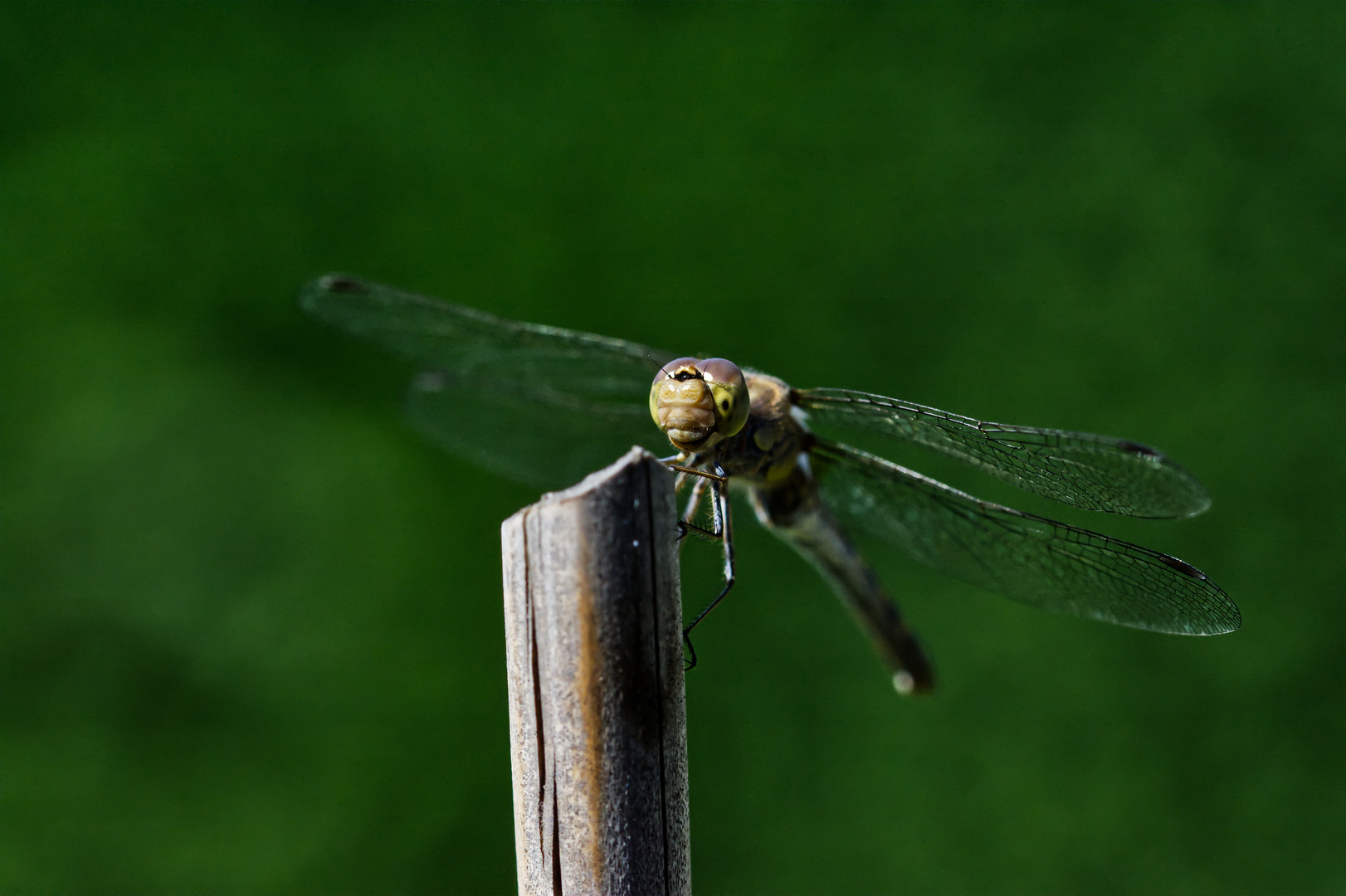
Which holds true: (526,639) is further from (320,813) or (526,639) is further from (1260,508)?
(1260,508)

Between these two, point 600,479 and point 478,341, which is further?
point 478,341

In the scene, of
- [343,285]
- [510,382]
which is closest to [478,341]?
[510,382]

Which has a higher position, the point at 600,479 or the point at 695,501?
the point at 695,501

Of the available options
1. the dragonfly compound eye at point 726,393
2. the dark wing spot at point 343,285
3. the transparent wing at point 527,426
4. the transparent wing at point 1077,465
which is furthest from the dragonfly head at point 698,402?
the dark wing spot at point 343,285

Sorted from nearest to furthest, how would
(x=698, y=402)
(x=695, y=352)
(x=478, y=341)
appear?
(x=698, y=402)
(x=478, y=341)
(x=695, y=352)

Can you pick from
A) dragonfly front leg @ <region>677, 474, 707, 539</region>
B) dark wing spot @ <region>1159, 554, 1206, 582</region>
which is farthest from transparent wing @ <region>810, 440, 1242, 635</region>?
dragonfly front leg @ <region>677, 474, 707, 539</region>

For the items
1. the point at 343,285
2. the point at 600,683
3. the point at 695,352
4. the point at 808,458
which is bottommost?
the point at 600,683

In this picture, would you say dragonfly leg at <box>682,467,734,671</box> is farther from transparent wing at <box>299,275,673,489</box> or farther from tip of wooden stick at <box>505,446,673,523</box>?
tip of wooden stick at <box>505,446,673,523</box>

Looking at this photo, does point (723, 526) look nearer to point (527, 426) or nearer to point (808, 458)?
point (808, 458)
